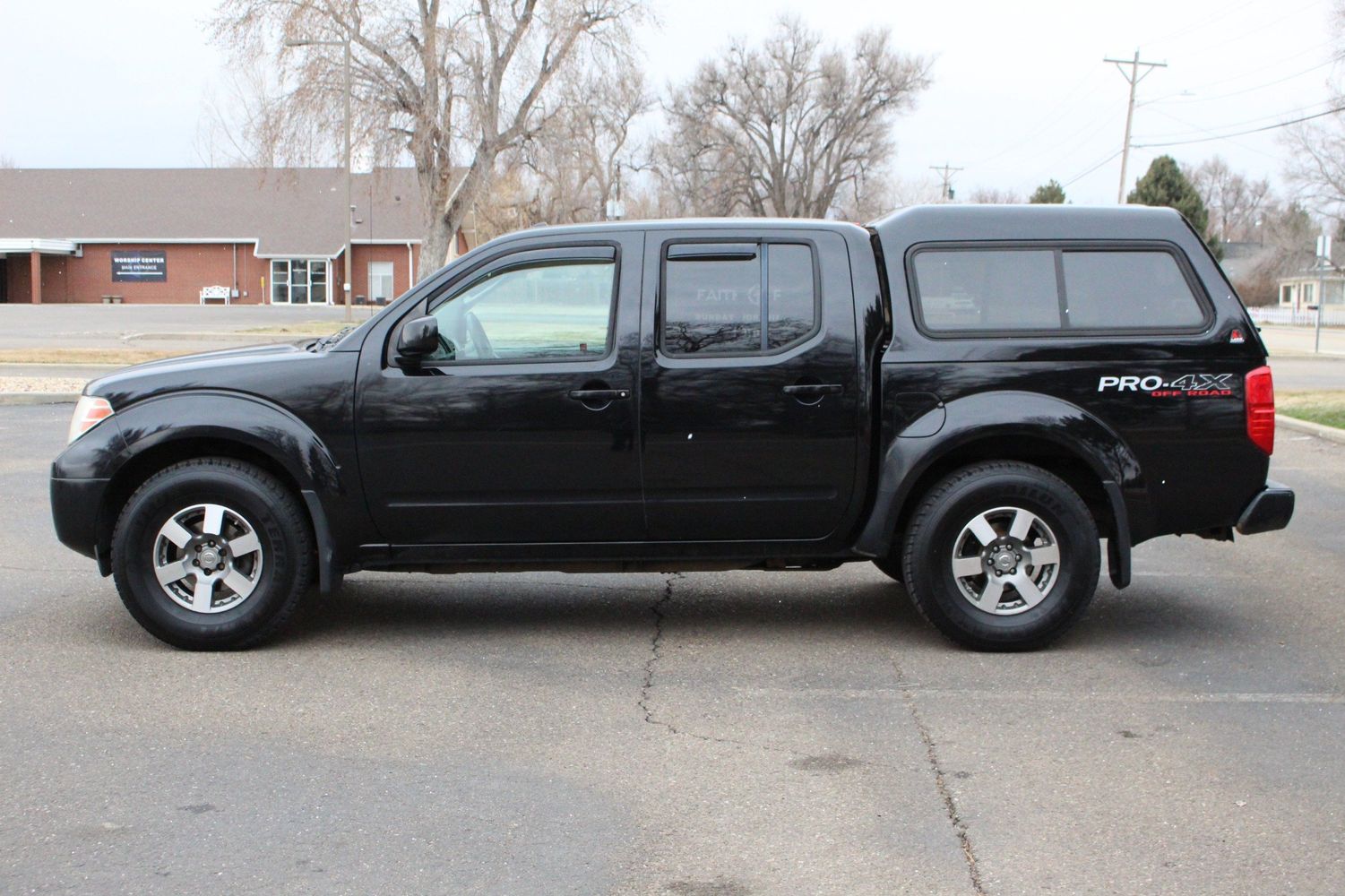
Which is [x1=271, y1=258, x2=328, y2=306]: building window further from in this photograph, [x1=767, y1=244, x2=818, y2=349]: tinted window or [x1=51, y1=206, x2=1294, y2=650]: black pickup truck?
[x1=767, y1=244, x2=818, y2=349]: tinted window

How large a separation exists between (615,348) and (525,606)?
172 centimetres

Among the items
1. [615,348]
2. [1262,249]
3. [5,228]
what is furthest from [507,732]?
[1262,249]

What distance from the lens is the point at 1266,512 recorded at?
601cm

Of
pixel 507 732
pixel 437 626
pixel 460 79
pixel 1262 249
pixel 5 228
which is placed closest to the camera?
pixel 507 732

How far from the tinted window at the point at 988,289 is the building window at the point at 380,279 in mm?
59804

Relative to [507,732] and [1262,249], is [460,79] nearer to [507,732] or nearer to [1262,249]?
[507,732]

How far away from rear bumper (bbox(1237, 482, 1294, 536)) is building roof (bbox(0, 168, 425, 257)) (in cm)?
5760

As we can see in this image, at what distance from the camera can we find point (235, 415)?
5836 mm

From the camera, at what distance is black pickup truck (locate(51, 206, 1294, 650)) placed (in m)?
5.87

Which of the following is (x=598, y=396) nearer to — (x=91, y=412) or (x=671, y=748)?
(x=671, y=748)

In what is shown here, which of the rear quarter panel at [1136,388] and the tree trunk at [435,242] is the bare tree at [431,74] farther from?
the rear quarter panel at [1136,388]

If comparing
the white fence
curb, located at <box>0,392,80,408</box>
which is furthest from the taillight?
the white fence

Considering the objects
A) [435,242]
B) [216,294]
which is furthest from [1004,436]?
[216,294]

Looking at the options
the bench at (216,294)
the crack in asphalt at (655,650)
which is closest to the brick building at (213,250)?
the bench at (216,294)
